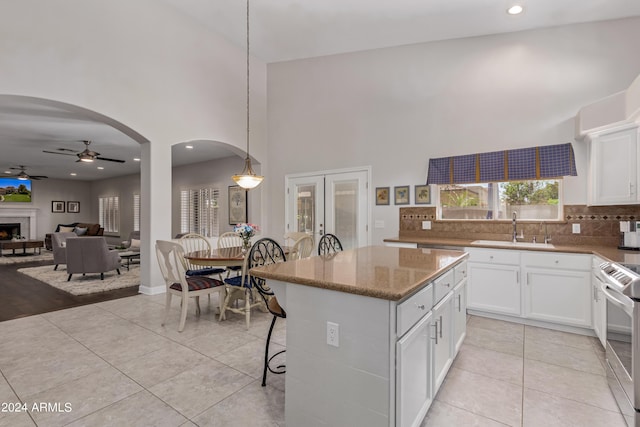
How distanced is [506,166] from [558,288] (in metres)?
1.60

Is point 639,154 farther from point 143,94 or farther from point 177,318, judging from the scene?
point 143,94

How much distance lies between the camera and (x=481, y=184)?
4277mm

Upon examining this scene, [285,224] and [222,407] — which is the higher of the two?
[285,224]

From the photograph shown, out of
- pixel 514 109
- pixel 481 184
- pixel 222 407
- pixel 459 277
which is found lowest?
pixel 222 407

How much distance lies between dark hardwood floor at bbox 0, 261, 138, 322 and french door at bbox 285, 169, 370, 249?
301 cm

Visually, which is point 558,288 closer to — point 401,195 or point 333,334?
point 401,195

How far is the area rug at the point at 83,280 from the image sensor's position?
4984mm

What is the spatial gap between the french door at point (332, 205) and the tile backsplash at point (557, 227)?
2.93 ft

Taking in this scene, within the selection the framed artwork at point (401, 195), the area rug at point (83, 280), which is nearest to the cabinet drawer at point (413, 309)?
the framed artwork at point (401, 195)

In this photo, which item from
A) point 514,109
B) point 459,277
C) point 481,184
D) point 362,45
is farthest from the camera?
point 362,45

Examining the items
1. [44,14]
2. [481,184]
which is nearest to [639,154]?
[481,184]

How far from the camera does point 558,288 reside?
313cm

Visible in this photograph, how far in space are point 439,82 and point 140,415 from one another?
494cm

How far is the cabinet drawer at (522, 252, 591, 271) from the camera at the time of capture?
3.01 metres
